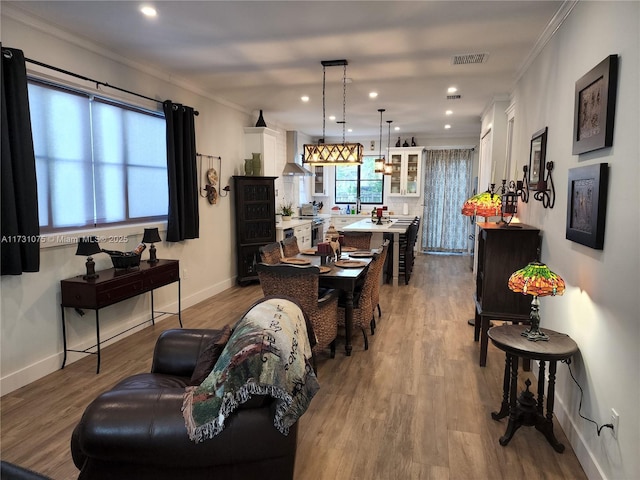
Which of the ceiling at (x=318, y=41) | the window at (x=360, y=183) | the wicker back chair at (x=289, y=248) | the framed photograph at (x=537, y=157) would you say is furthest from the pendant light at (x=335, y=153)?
the window at (x=360, y=183)

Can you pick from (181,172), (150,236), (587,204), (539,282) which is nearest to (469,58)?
(587,204)

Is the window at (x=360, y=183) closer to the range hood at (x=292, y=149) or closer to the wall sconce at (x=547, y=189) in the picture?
the range hood at (x=292, y=149)

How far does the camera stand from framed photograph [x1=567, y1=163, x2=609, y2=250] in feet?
6.48

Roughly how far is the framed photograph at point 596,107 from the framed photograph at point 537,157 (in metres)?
0.75

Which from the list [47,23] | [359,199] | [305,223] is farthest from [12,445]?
[359,199]

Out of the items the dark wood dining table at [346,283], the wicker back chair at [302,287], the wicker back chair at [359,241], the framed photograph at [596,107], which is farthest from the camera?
the wicker back chair at [359,241]

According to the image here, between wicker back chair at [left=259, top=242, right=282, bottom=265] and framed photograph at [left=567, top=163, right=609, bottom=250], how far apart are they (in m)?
2.56

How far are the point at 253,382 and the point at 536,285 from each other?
1.69 meters

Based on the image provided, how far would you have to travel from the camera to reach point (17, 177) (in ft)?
9.30

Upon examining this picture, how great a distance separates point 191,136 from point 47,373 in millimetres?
2829

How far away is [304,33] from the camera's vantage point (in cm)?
331

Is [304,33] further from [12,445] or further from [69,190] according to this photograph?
[12,445]

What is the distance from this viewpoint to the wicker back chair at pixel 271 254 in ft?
13.0

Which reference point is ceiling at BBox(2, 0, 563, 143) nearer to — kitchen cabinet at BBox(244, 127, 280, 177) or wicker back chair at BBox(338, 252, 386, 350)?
kitchen cabinet at BBox(244, 127, 280, 177)
